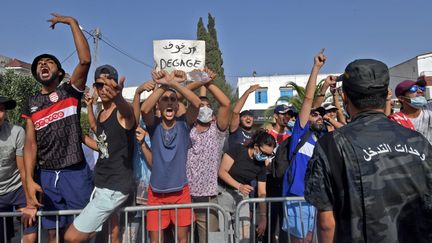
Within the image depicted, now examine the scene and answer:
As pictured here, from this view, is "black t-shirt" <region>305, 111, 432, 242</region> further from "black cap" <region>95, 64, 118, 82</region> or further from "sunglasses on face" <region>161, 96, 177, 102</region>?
"sunglasses on face" <region>161, 96, 177, 102</region>

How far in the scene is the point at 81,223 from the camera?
3438 millimetres

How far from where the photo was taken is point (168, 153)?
4266mm

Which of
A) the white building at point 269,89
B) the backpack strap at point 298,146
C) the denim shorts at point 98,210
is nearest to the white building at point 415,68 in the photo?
the white building at point 269,89

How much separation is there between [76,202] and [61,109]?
84 centimetres

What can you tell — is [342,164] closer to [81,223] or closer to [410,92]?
[81,223]

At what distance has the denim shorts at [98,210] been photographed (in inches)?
135

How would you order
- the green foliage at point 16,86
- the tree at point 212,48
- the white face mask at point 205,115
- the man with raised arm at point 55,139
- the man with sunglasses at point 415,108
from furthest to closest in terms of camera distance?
the tree at point 212,48, the green foliage at point 16,86, the white face mask at point 205,115, the man with sunglasses at point 415,108, the man with raised arm at point 55,139

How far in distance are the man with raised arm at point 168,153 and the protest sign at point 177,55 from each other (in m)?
1.02

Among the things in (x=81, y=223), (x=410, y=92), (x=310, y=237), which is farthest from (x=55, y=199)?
(x=410, y=92)

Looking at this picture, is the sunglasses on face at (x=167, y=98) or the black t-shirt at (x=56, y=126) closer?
the black t-shirt at (x=56, y=126)

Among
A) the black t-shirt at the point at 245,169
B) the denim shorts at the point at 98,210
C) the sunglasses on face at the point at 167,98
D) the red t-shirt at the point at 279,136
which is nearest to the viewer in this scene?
the denim shorts at the point at 98,210

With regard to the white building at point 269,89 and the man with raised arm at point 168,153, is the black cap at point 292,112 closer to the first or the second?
the man with raised arm at point 168,153

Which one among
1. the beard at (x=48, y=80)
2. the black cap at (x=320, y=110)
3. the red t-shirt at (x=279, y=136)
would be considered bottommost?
the red t-shirt at (x=279, y=136)

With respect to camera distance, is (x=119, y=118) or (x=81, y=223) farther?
(x=119, y=118)
